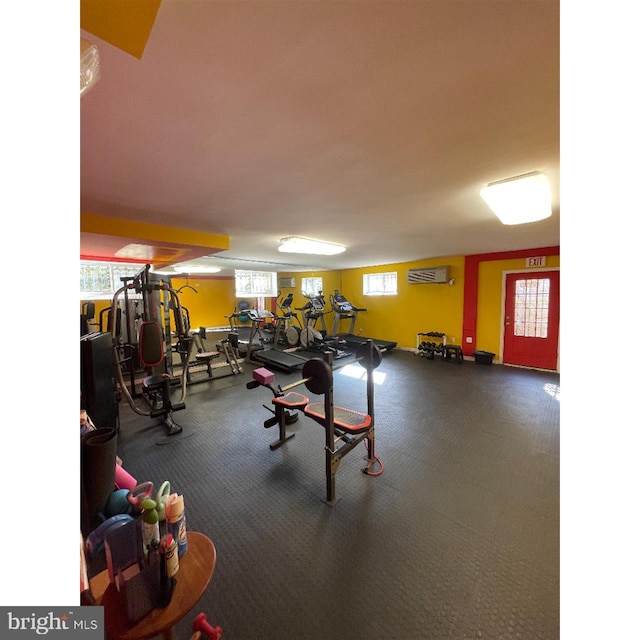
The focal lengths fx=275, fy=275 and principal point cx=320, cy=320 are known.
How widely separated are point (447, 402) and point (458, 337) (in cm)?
265

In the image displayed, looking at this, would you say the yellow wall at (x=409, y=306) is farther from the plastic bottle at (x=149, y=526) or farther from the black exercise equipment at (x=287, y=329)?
the plastic bottle at (x=149, y=526)

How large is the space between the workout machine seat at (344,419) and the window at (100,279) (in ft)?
19.9

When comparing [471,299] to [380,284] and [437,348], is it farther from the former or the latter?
[380,284]

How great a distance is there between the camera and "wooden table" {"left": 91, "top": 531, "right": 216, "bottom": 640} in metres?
0.74

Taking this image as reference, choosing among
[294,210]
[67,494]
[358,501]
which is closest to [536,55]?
[67,494]

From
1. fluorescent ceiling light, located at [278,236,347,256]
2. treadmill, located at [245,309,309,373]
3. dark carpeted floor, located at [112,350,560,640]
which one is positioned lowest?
dark carpeted floor, located at [112,350,560,640]

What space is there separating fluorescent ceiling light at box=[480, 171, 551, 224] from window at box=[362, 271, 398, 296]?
4374 millimetres

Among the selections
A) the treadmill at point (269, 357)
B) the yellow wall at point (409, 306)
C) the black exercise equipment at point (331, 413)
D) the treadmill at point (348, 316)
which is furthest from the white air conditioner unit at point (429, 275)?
the black exercise equipment at point (331, 413)

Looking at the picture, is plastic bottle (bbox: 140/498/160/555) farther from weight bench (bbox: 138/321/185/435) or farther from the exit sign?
the exit sign

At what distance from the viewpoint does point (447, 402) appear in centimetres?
354

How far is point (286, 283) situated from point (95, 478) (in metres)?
8.99

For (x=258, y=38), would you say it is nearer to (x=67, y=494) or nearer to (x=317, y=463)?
(x=67, y=494)

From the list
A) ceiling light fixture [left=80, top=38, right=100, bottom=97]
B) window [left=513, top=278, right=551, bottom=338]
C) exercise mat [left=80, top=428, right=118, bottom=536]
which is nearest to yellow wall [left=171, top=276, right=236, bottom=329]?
window [left=513, top=278, right=551, bottom=338]

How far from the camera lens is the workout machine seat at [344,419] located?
205cm
